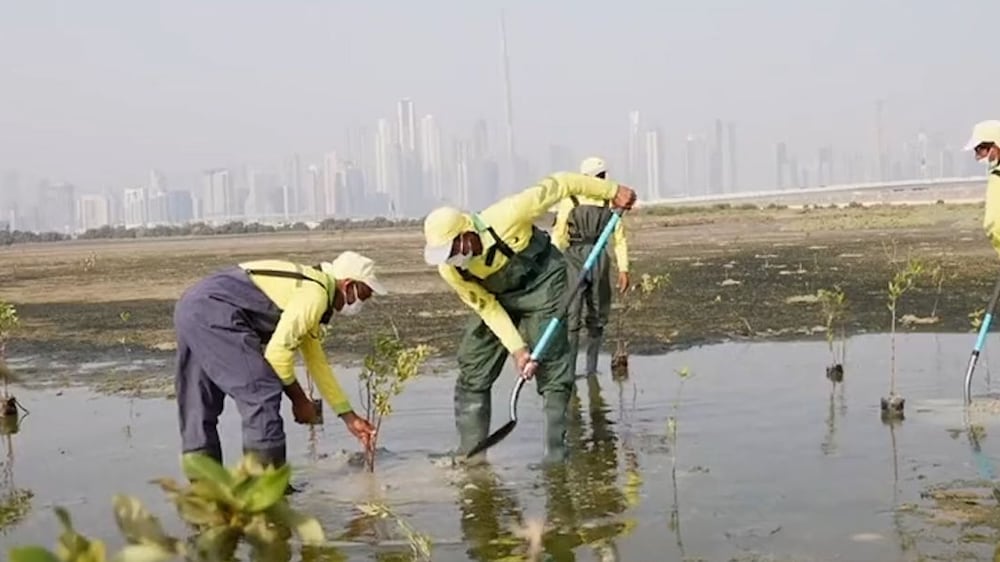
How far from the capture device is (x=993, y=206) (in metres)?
7.70

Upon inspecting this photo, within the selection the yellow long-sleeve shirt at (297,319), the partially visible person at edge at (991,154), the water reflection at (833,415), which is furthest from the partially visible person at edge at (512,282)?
the partially visible person at edge at (991,154)

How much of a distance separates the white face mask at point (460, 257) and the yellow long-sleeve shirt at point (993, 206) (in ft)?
11.2

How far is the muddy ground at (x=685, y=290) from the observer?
43.2ft

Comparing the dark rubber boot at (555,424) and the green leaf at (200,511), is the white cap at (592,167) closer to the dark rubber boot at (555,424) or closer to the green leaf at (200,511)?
the dark rubber boot at (555,424)

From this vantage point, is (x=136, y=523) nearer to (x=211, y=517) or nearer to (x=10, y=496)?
(x=211, y=517)

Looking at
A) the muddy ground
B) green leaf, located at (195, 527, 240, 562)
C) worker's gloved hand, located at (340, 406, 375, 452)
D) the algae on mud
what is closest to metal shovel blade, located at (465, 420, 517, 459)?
worker's gloved hand, located at (340, 406, 375, 452)

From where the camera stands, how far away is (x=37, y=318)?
1817 cm

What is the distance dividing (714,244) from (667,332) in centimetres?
1708

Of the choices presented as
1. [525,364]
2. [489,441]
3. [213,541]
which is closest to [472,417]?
[489,441]

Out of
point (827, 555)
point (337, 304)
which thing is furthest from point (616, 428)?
point (827, 555)

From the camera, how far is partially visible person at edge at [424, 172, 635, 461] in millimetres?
6594

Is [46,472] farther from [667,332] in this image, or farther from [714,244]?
[714,244]

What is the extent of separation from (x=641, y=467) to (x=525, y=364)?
0.87 meters

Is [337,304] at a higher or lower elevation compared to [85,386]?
higher
